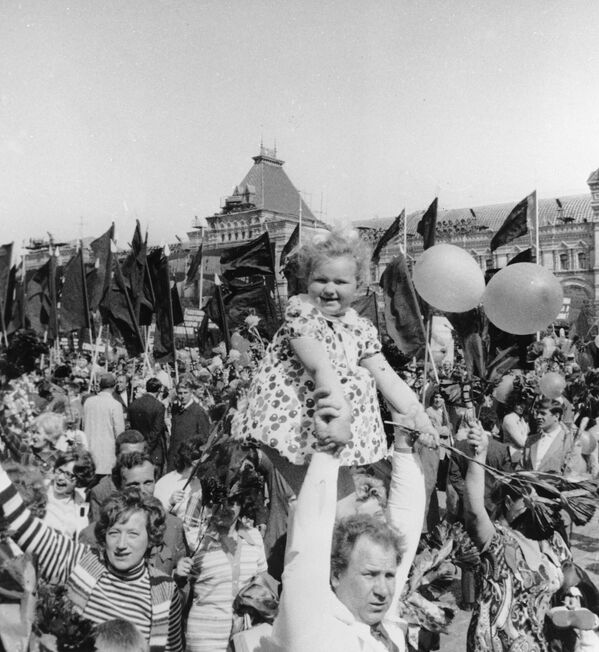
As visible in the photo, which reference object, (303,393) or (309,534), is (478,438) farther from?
(309,534)

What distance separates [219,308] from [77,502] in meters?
9.91

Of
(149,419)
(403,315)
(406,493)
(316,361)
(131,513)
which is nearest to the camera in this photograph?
(316,361)

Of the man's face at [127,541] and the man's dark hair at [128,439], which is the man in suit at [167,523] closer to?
the man's face at [127,541]

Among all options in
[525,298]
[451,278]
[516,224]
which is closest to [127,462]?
[451,278]

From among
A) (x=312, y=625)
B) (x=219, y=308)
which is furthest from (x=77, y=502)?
(x=219, y=308)

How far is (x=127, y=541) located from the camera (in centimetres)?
283

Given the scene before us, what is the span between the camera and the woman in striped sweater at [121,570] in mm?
2543

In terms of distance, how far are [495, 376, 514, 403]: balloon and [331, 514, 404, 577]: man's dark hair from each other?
568cm

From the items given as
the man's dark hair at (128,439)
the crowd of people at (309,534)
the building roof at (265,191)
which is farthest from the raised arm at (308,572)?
the building roof at (265,191)

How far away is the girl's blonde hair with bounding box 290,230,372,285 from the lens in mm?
2572

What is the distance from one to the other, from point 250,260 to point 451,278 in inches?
315

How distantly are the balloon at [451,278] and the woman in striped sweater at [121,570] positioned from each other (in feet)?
8.00

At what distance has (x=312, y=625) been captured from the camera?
176cm

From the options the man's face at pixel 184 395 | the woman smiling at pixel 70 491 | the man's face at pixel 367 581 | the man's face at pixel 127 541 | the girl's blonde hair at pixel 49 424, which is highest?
the girl's blonde hair at pixel 49 424
